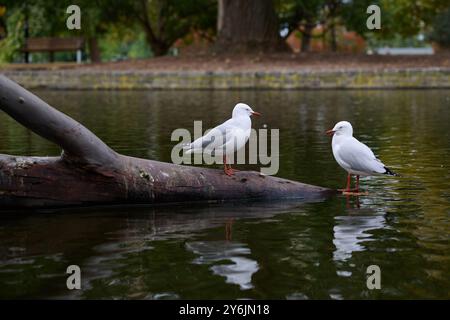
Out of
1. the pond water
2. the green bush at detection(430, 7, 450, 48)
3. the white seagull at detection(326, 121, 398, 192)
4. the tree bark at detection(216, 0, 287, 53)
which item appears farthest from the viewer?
the green bush at detection(430, 7, 450, 48)

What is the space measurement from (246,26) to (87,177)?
27374 millimetres

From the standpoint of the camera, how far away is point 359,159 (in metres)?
8.99

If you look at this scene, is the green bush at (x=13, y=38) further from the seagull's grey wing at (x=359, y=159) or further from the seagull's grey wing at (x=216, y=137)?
the seagull's grey wing at (x=359, y=159)

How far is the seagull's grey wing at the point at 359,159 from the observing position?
8.96 meters

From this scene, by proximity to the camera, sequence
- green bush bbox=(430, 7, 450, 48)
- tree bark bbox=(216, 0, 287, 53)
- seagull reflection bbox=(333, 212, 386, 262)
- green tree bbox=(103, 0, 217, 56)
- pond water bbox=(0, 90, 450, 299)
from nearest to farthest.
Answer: pond water bbox=(0, 90, 450, 299) → seagull reflection bbox=(333, 212, 386, 262) → tree bark bbox=(216, 0, 287, 53) → green tree bbox=(103, 0, 217, 56) → green bush bbox=(430, 7, 450, 48)

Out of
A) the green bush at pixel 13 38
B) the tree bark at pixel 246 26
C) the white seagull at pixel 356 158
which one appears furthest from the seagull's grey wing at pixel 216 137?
the green bush at pixel 13 38

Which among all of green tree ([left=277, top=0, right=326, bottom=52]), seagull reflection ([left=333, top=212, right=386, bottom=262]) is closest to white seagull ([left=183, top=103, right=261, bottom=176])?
seagull reflection ([left=333, top=212, right=386, bottom=262])

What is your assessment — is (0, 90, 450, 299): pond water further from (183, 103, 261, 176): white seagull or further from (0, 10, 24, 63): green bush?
(0, 10, 24, 63): green bush

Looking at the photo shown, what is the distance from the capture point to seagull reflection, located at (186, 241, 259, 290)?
5.92m

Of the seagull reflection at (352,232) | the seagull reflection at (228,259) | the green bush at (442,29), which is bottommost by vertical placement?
the seagull reflection at (228,259)

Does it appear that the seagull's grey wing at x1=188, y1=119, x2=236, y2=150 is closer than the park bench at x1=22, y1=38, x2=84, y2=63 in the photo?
Yes

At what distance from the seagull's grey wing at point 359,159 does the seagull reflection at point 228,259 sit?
2.51 metres

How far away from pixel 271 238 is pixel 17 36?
116 ft

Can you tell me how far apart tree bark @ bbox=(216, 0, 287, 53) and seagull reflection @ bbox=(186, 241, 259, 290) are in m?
28.6
